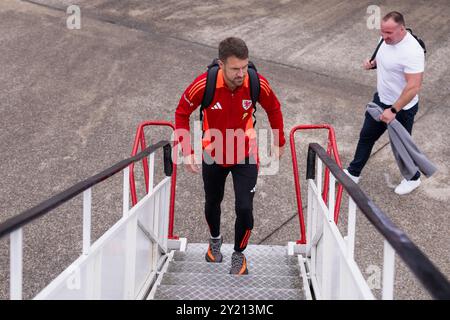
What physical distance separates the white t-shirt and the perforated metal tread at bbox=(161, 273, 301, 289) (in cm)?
239

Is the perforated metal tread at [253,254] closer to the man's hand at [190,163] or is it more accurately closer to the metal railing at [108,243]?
the metal railing at [108,243]

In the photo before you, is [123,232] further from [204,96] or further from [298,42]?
[298,42]

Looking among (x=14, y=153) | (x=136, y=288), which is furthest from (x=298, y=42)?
(x=136, y=288)

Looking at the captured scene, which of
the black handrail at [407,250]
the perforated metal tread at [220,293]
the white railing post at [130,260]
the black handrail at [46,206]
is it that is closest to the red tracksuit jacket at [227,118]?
the black handrail at [46,206]

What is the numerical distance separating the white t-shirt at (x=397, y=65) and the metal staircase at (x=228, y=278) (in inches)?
81.1

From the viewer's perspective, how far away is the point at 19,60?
1062 cm

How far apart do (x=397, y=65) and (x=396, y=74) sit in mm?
117

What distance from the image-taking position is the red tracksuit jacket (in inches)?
153

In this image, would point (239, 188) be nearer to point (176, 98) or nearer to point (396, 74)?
point (396, 74)

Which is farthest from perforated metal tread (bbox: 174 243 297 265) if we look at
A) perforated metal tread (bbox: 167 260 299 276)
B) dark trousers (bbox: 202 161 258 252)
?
dark trousers (bbox: 202 161 258 252)

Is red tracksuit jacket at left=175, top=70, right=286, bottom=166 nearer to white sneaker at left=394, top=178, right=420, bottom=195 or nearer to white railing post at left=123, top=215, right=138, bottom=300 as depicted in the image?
white railing post at left=123, top=215, right=138, bottom=300

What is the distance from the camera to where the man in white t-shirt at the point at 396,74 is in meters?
5.28

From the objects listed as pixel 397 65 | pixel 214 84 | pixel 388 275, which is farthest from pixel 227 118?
pixel 397 65

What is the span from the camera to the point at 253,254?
5.25 metres
